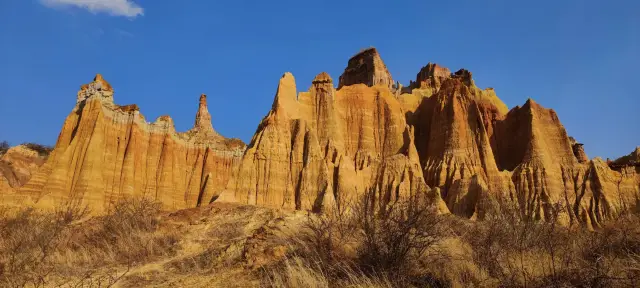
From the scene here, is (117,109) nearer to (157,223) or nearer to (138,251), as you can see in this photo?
(157,223)

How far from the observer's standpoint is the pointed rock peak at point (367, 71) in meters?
87.9

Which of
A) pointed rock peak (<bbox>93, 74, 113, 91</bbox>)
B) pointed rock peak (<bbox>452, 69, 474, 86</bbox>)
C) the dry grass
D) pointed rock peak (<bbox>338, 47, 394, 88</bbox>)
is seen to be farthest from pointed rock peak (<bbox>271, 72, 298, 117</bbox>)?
the dry grass

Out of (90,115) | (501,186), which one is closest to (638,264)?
(501,186)

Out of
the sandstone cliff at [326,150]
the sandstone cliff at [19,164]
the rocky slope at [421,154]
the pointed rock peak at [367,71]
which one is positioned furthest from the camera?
the pointed rock peak at [367,71]

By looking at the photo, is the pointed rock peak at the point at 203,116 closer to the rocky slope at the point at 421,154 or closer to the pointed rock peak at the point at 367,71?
the pointed rock peak at the point at 367,71

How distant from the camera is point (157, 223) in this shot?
58.2 ft

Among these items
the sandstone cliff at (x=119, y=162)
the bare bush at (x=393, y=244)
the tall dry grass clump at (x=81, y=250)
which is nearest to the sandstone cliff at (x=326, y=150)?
the sandstone cliff at (x=119, y=162)

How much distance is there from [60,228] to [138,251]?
12.6 feet

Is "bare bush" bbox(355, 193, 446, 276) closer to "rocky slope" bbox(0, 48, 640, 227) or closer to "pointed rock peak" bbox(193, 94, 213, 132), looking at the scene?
"rocky slope" bbox(0, 48, 640, 227)

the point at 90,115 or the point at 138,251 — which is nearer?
the point at 138,251

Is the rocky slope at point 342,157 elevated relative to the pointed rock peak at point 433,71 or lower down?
lower down

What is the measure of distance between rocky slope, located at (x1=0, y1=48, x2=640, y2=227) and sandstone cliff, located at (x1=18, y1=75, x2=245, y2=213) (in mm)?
126

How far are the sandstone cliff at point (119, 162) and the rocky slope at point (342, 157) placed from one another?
126 millimetres

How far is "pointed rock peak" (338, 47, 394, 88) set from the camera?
87875 millimetres
